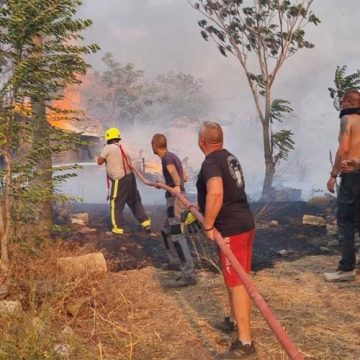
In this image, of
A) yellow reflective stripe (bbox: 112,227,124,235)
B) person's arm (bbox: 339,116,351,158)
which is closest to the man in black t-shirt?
person's arm (bbox: 339,116,351,158)

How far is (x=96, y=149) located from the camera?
25219 mm

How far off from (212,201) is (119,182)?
Answer: 480 cm

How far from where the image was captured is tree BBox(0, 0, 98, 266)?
4.28 m

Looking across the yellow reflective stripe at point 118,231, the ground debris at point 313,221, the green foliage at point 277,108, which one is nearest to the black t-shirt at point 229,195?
the yellow reflective stripe at point 118,231

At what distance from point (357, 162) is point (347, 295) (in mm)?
1324

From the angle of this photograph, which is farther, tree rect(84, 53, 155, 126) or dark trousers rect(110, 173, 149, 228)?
tree rect(84, 53, 155, 126)

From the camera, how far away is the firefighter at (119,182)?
310 inches

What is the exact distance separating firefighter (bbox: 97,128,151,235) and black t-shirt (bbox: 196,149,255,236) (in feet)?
14.6

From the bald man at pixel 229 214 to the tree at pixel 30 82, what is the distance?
174cm

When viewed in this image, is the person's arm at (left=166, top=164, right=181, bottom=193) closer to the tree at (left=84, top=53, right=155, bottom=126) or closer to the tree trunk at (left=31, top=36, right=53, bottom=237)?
the tree trunk at (left=31, top=36, right=53, bottom=237)

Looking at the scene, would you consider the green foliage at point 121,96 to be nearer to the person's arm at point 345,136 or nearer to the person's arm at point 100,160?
the person's arm at point 100,160

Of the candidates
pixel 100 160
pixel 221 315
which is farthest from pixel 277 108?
pixel 221 315

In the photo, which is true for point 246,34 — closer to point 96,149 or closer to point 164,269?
point 164,269

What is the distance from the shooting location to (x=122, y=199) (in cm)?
794
